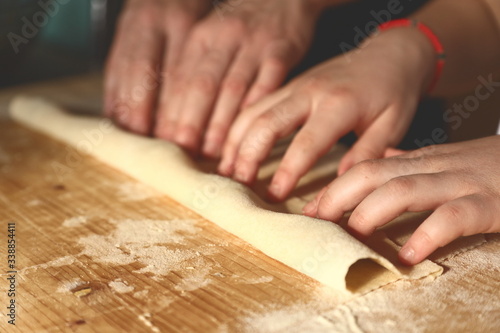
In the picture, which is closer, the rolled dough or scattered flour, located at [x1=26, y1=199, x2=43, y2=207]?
the rolled dough

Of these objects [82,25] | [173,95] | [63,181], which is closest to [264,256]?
[63,181]

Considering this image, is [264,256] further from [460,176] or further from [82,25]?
[82,25]

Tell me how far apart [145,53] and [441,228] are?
0.90 meters

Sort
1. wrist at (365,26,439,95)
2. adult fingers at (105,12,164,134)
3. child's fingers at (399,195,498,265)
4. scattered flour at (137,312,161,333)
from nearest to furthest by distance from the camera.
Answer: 1. scattered flour at (137,312,161,333)
2. child's fingers at (399,195,498,265)
3. wrist at (365,26,439,95)
4. adult fingers at (105,12,164,134)

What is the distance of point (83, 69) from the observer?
7.79 feet

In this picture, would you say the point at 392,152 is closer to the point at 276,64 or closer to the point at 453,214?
the point at 453,214

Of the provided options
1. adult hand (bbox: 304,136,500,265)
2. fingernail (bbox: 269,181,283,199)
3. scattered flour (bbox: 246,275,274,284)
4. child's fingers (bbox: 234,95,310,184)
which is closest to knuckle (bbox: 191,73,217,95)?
child's fingers (bbox: 234,95,310,184)

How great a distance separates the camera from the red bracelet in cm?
113

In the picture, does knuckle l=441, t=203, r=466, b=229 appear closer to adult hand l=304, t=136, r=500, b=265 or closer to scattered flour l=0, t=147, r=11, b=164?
adult hand l=304, t=136, r=500, b=265

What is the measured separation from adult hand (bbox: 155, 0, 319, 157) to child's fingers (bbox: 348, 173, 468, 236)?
0.49 metres

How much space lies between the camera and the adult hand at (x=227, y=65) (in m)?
1.19

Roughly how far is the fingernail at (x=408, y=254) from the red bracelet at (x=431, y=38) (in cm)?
55

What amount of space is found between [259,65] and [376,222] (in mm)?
622

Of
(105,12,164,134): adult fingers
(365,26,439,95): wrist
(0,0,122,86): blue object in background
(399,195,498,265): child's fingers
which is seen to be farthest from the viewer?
(0,0,122,86): blue object in background
